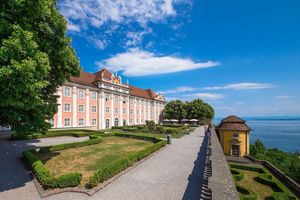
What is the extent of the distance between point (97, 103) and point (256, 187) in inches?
1455

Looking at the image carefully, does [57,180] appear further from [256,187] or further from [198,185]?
[256,187]

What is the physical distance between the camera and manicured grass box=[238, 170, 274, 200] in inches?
494

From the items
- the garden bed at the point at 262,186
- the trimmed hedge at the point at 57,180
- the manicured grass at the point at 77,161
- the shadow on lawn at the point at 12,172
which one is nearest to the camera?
the trimmed hedge at the point at 57,180

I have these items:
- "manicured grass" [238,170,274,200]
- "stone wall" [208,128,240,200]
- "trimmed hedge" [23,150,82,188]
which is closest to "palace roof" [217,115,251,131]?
"manicured grass" [238,170,274,200]

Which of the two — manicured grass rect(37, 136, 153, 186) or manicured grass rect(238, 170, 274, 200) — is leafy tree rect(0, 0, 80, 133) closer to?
manicured grass rect(37, 136, 153, 186)

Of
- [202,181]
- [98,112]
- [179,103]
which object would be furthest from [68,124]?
[179,103]

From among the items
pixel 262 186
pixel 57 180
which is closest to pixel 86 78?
pixel 57 180

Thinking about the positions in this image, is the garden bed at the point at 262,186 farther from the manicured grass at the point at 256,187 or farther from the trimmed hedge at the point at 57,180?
the trimmed hedge at the point at 57,180

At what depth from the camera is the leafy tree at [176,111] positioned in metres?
63.1

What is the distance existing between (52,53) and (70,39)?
1.68 meters

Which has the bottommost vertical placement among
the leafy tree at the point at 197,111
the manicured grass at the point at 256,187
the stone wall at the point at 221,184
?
the manicured grass at the point at 256,187

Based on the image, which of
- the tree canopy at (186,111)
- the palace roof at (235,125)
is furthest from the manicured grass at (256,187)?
the tree canopy at (186,111)

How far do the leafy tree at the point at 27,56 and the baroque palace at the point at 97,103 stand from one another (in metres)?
18.4

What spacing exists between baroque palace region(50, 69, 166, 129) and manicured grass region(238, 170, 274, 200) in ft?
89.1
